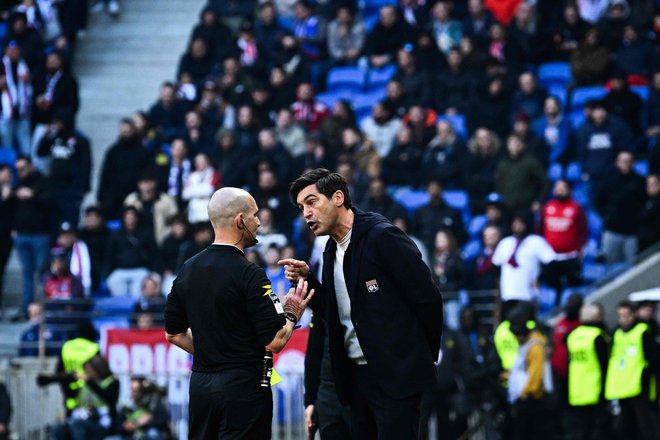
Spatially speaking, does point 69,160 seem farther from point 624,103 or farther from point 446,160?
point 624,103

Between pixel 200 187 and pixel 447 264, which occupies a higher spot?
pixel 200 187

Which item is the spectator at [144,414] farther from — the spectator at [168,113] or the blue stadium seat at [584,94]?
the blue stadium seat at [584,94]

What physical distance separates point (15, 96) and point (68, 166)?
6.17 ft

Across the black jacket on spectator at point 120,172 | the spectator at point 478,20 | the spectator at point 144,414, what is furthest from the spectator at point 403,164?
the spectator at point 144,414

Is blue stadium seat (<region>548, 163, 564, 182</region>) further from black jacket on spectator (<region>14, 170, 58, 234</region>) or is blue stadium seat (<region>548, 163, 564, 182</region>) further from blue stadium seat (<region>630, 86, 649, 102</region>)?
black jacket on spectator (<region>14, 170, 58, 234</region>)

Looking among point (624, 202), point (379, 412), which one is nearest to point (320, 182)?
point (379, 412)

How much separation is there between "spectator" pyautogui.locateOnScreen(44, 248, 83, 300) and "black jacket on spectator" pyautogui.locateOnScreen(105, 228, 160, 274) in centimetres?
50

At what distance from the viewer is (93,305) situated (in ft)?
58.7

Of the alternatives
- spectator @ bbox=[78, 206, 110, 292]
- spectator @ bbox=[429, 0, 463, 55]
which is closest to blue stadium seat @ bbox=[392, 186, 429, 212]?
spectator @ bbox=[429, 0, 463, 55]

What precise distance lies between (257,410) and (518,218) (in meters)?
8.99

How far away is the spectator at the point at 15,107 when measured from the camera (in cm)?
2194

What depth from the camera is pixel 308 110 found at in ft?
68.0

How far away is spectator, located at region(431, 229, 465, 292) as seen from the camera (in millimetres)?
16500

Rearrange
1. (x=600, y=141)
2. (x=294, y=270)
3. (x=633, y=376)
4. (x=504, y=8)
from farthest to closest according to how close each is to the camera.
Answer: (x=504, y=8)
(x=600, y=141)
(x=633, y=376)
(x=294, y=270)
